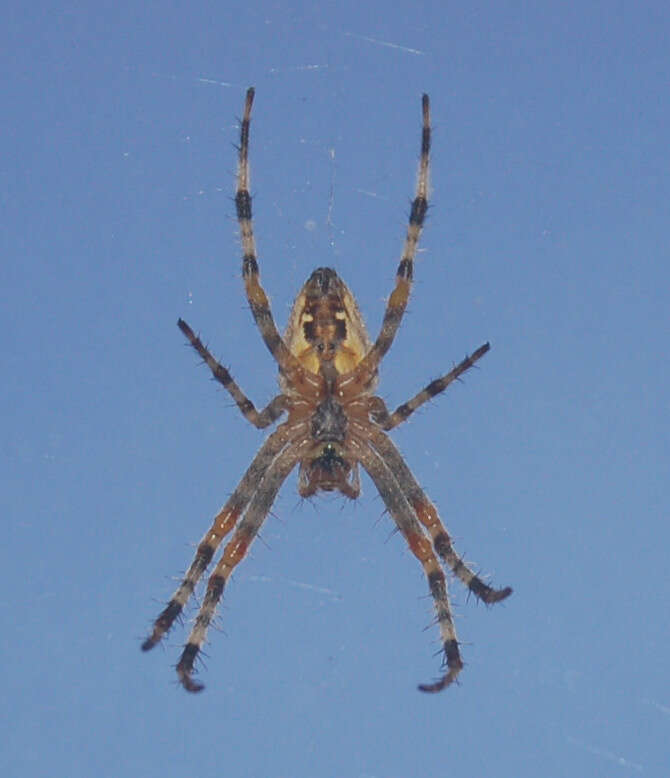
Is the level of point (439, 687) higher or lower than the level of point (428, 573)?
lower

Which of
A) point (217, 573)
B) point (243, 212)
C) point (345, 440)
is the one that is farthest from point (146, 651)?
point (243, 212)

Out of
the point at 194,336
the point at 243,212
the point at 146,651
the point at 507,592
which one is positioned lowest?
the point at 146,651

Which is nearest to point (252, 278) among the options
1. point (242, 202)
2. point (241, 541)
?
point (242, 202)

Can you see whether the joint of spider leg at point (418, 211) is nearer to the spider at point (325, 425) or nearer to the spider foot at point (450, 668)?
the spider at point (325, 425)

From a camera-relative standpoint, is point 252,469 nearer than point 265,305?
No

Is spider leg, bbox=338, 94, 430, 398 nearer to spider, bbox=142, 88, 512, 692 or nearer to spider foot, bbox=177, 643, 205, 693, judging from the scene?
spider, bbox=142, 88, 512, 692

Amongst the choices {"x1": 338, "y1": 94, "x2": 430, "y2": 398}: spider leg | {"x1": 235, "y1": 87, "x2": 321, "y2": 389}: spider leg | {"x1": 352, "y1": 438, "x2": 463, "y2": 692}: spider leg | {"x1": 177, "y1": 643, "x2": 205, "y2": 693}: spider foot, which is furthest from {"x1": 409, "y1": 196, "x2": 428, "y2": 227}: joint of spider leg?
{"x1": 177, "y1": 643, "x2": 205, "y2": 693}: spider foot

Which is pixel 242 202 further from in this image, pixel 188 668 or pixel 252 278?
pixel 188 668

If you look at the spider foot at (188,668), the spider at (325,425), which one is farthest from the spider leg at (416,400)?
the spider foot at (188,668)

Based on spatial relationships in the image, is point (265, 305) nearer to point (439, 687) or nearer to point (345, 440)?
point (345, 440)
